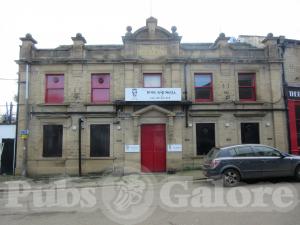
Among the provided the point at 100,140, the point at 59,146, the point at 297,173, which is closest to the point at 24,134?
the point at 59,146

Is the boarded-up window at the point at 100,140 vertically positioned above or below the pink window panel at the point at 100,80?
below

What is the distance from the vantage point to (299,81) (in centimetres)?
1894

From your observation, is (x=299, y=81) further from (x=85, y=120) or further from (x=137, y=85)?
(x=85, y=120)

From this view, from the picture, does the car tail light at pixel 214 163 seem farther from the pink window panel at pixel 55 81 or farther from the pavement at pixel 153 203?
the pink window panel at pixel 55 81

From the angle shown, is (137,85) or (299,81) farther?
(299,81)

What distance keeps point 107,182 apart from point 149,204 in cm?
580

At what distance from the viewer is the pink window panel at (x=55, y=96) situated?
705 inches

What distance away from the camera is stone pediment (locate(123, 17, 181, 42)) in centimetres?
1802

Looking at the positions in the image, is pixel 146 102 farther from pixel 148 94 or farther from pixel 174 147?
pixel 174 147

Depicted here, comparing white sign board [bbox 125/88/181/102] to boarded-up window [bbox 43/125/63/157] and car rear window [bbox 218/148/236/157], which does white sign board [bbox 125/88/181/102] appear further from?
car rear window [bbox 218/148/236/157]

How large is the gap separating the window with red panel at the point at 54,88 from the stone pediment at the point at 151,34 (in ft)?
15.8

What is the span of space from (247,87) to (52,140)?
1266 cm

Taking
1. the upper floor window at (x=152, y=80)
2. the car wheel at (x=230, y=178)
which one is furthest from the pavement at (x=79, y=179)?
the upper floor window at (x=152, y=80)

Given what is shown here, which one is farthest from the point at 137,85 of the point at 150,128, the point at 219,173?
the point at 219,173
